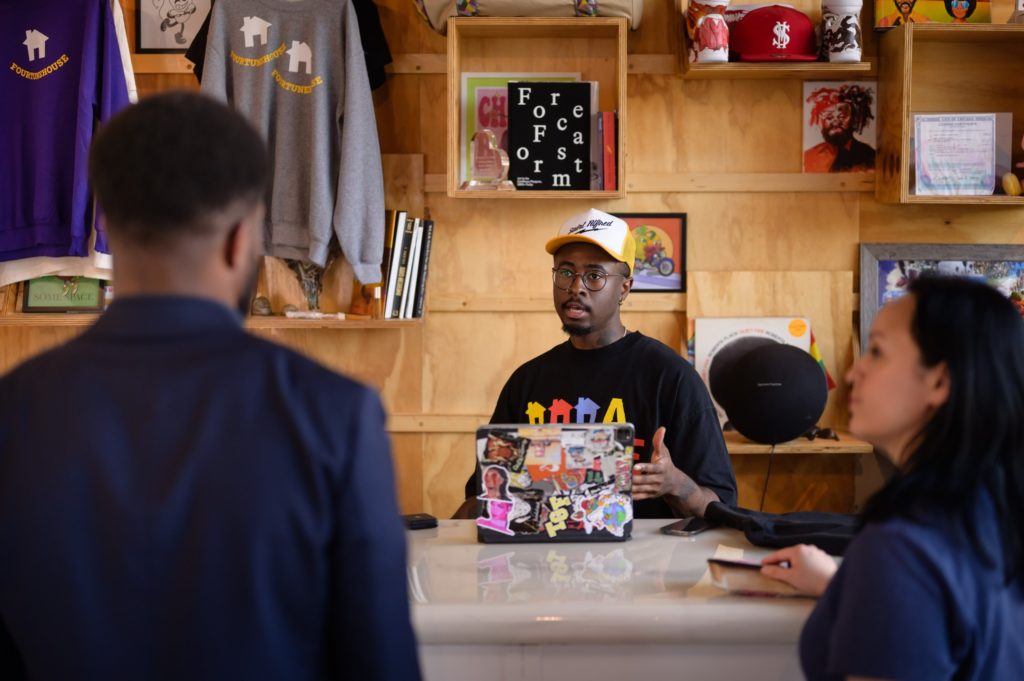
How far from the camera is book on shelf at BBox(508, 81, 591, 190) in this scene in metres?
3.49

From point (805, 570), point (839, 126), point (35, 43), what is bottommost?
point (805, 570)

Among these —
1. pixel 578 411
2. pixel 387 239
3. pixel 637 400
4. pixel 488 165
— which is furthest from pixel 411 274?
pixel 637 400

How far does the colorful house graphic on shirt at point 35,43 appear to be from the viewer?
11.7 ft

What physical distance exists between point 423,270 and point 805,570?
2180mm

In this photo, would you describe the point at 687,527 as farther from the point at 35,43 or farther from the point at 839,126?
the point at 35,43

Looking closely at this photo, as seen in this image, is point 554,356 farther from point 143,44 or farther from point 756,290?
point 143,44

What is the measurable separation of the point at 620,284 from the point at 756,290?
986mm

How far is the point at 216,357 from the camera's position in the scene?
971mm

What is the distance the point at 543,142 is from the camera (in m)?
3.50

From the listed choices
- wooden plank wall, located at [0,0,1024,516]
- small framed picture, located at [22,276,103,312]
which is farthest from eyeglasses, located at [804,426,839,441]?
small framed picture, located at [22,276,103,312]

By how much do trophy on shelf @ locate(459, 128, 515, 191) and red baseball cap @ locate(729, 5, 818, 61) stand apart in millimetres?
828

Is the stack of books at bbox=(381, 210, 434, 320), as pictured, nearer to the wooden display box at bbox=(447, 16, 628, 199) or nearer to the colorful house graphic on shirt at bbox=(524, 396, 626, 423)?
the wooden display box at bbox=(447, 16, 628, 199)

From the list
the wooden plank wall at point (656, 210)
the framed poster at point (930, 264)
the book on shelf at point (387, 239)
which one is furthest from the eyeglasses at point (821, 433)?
the book on shelf at point (387, 239)

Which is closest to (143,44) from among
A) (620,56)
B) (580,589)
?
(620,56)
